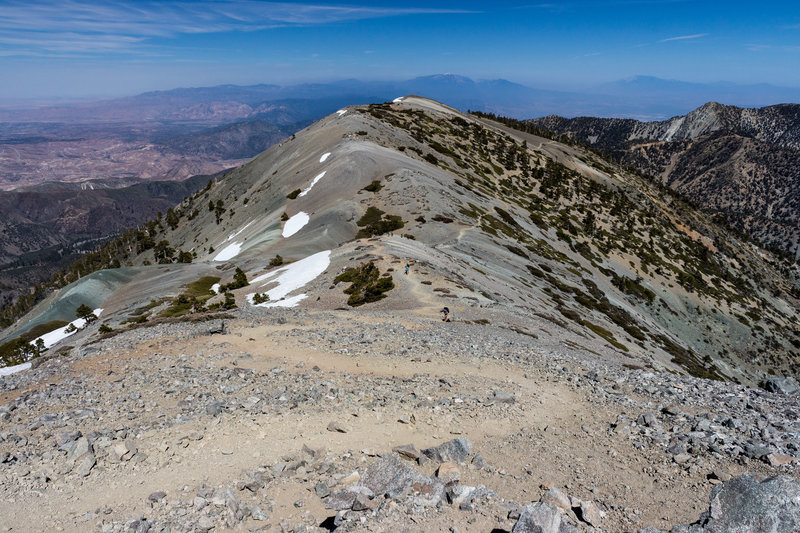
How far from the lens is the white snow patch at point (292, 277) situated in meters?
37.8

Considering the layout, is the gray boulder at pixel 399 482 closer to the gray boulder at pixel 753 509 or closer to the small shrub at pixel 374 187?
the gray boulder at pixel 753 509

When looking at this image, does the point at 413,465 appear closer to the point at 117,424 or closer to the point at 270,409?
the point at 270,409

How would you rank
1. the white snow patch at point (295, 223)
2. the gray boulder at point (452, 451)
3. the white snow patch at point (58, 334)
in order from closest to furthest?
the gray boulder at point (452, 451) → the white snow patch at point (58, 334) → the white snow patch at point (295, 223)

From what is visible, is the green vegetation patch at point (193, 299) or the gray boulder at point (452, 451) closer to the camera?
the gray boulder at point (452, 451)

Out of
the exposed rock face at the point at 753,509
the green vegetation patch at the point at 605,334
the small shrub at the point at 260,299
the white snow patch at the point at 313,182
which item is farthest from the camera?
the white snow patch at the point at 313,182

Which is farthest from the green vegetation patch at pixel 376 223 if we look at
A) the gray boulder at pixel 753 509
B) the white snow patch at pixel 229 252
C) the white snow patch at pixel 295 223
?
the gray boulder at pixel 753 509

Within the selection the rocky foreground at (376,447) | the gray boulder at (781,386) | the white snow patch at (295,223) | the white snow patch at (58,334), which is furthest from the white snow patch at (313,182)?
the gray boulder at (781,386)

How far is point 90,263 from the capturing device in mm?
135375

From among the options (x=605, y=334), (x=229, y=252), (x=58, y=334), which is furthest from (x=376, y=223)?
(x=58, y=334)

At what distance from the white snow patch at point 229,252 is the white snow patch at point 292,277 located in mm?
22481

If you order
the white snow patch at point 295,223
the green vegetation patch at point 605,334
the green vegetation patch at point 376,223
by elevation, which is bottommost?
the green vegetation patch at point 605,334

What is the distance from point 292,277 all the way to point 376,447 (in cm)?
3412

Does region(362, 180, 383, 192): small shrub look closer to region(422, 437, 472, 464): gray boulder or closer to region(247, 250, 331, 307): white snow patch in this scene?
region(247, 250, 331, 307): white snow patch

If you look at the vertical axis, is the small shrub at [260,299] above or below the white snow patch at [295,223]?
below
